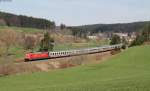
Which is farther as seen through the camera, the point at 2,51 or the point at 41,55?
the point at 2,51

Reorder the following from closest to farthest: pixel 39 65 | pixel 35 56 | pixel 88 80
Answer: pixel 88 80 < pixel 39 65 < pixel 35 56

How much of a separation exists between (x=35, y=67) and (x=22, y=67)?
242 centimetres

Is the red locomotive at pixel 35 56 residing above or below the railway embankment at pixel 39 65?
above

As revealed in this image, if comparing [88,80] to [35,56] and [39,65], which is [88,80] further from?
[35,56]

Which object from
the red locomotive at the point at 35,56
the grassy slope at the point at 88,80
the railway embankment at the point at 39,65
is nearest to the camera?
the grassy slope at the point at 88,80

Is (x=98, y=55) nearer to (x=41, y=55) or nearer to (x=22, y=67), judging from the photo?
(x=41, y=55)

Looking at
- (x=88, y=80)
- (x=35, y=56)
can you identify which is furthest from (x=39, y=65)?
(x=88, y=80)

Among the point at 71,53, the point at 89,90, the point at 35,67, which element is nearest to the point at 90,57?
the point at 71,53

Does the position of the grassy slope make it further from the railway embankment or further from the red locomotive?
the red locomotive

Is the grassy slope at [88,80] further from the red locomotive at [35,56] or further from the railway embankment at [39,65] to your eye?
the red locomotive at [35,56]

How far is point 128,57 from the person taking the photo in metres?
63.1

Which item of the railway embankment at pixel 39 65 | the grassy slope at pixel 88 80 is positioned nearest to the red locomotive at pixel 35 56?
the railway embankment at pixel 39 65

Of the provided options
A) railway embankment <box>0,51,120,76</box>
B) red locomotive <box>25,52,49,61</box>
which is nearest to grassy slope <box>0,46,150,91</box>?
railway embankment <box>0,51,120,76</box>

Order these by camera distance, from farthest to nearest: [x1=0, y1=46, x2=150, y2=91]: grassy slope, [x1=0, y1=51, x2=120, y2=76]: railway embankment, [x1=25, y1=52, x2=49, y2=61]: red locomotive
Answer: [x1=25, y1=52, x2=49, y2=61]: red locomotive
[x1=0, y1=51, x2=120, y2=76]: railway embankment
[x1=0, y1=46, x2=150, y2=91]: grassy slope
